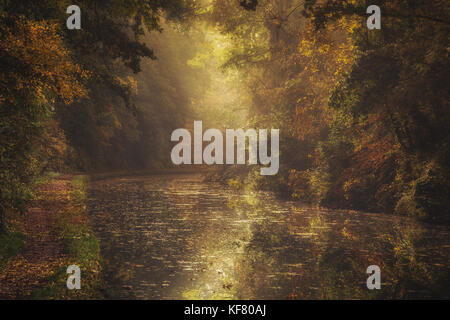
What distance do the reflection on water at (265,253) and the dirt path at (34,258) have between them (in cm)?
121

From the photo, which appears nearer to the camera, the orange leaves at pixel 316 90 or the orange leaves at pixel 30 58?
the orange leaves at pixel 30 58

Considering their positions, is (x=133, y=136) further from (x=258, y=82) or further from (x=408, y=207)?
(x=408, y=207)

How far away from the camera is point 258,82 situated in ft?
125

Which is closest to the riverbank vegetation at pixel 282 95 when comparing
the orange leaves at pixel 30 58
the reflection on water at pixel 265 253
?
the orange leaves at pixel 30 58

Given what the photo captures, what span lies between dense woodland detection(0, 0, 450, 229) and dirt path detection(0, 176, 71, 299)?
103 cm

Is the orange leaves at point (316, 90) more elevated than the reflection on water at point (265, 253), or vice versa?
the orange leaves at point (316, 90)

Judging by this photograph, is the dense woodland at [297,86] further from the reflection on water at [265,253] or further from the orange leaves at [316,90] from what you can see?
the reflection on water at [265,253]

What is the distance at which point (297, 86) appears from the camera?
103 feet

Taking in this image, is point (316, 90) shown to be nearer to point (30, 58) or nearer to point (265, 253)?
point (265, 253)

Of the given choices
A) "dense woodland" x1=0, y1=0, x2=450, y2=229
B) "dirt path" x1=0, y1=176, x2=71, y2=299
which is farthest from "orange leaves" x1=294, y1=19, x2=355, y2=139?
"dirt path" x1=0, y1=176, x2=71, y2=299

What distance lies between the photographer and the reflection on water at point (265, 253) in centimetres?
977

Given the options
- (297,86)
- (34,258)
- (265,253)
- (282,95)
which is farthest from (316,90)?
(34,258)

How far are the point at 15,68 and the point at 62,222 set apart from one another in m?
6.90

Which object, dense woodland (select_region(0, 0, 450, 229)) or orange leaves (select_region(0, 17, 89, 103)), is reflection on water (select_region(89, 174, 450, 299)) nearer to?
dense woodland (select_region(0, 0, 450, 229))
